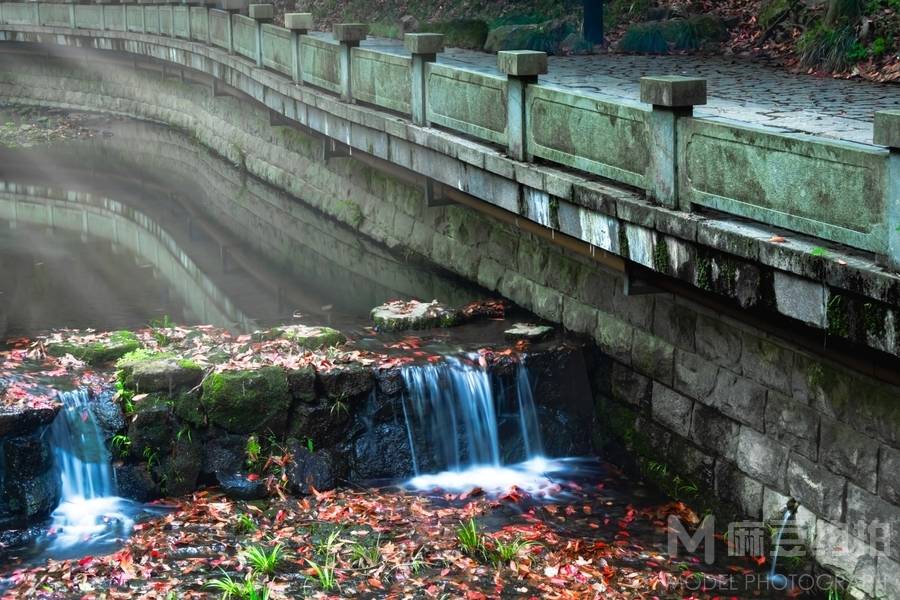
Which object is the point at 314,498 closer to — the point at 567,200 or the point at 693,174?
the point at 567,200

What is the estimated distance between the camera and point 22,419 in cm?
1103

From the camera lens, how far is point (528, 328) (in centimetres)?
1351

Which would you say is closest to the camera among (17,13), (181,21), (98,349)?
(98,349)

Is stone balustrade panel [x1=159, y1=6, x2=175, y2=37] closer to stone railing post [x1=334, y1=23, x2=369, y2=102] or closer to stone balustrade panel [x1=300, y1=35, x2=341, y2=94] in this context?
stone balustrade panel [x1=300, y1=35, x2=341, y2=94]

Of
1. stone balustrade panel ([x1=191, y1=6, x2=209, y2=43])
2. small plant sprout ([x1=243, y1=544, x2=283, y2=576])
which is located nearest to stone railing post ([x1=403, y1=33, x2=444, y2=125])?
small plant sprout ([x1=243, y1=544, x2=283, y2=576])

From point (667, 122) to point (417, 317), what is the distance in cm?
546

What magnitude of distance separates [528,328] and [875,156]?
6.32 meters

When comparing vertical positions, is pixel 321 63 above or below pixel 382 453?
above

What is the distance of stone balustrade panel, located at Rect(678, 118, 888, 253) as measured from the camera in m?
7.70

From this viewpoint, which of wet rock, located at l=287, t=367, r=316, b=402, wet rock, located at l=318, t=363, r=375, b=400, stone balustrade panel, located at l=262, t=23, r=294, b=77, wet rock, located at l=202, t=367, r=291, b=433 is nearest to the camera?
wet rock, located at l=202, t=367, r=291, b=433

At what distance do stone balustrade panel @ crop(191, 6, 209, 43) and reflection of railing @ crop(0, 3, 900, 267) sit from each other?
9382 millimetres

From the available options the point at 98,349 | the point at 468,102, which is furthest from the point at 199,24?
the point at 98,349

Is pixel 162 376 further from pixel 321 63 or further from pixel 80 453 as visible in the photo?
pixel 321 63

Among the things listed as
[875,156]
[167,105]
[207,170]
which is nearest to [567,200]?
[875,156]
